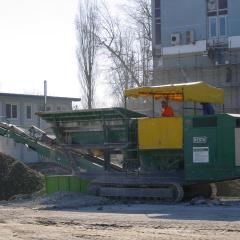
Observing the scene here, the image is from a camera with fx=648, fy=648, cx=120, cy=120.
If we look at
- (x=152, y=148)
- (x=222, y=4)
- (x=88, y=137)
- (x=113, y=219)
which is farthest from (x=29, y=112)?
(x=113, y=219)

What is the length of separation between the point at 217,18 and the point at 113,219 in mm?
37115

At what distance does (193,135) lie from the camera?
1864cm

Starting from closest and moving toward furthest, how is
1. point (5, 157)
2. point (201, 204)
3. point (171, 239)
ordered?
point (171, 239) → point (201, 204) → point (5, 157)

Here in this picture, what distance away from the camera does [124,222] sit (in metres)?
14.5

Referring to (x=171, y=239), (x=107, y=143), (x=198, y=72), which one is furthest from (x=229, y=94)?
(x=171, y=239)

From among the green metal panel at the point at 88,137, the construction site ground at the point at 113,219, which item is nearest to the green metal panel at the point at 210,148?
the construction site ground at the point at 113,219

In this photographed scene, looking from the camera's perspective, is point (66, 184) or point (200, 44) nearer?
point (66, 184)

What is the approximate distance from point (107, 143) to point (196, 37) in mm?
32144

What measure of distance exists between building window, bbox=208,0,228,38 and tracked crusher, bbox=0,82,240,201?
3028 centimetres

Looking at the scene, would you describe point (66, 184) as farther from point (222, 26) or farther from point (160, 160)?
point (222, 26)

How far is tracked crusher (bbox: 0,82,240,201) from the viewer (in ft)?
60.6

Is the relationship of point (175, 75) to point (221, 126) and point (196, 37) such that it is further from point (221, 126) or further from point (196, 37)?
point (221, 126)

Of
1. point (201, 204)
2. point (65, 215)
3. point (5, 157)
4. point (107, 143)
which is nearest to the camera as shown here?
point (65, 215)

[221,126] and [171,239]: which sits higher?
[221,126]
